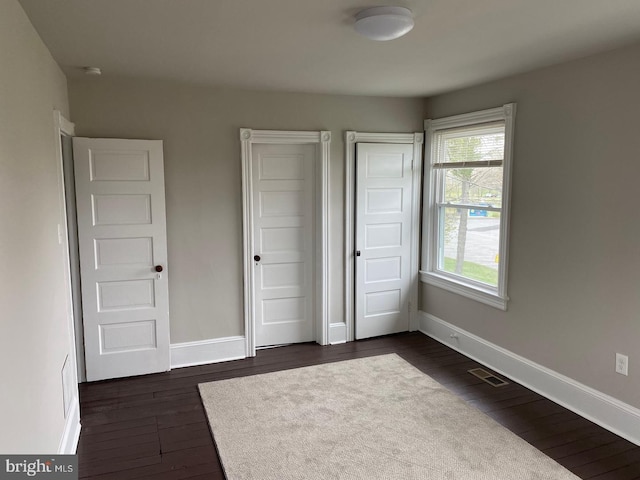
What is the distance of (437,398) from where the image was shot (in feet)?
11.5

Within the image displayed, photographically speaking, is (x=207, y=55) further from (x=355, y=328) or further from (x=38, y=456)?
(x=355, y=328)

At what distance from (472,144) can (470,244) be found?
0.90 metres

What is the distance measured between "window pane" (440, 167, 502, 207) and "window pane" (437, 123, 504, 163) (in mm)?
107

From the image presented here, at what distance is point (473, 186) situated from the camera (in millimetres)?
4301

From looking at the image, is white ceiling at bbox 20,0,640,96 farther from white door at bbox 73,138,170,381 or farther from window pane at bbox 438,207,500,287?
window pane at bbox 438,207,500,287

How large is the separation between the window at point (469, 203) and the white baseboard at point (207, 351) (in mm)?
2021

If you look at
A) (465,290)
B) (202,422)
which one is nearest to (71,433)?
(202,422)

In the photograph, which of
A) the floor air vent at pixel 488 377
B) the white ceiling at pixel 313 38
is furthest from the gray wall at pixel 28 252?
the floor air vent at pixel 488 377

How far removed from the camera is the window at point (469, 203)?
12.8 feet

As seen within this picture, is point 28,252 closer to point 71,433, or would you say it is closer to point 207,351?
point 71,433

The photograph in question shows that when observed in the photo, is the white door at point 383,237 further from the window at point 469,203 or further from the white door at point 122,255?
the white door at point 122,255

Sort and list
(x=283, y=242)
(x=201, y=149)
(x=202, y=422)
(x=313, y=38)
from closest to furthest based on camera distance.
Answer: (x=313, y=38)
(x=202, y=422)
(x=201, y=149)
(x=283, y=242)

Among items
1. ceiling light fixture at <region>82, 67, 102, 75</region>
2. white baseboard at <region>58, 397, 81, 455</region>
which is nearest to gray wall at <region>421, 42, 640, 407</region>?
ceiling light fixture at <region>82, 67, 102, 75</region>

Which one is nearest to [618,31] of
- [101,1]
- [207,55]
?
[207,55]
